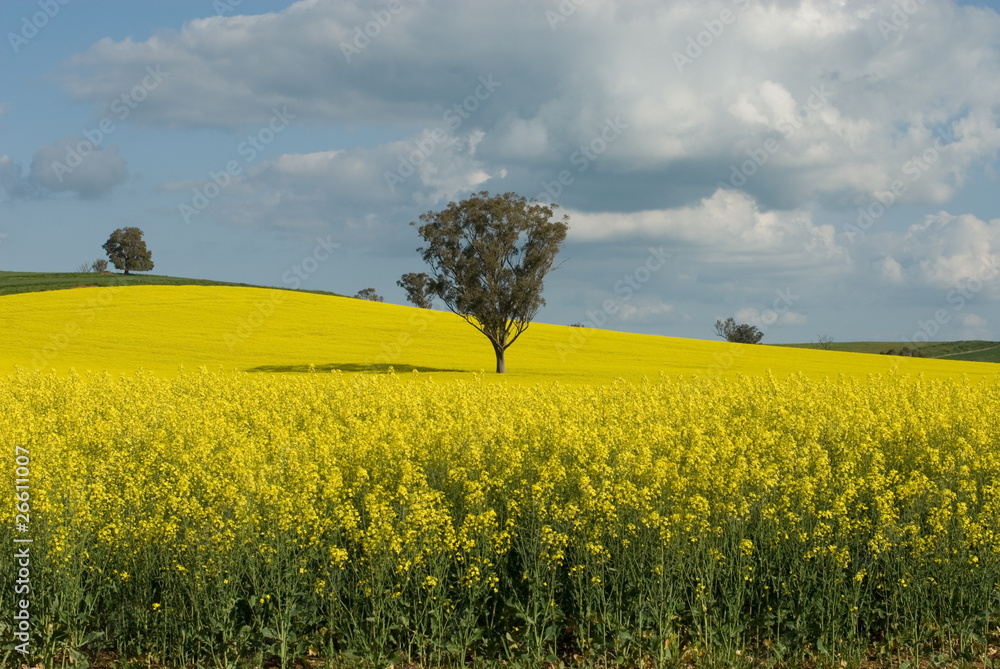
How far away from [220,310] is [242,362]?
2119 cm

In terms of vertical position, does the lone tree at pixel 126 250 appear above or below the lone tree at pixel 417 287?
above

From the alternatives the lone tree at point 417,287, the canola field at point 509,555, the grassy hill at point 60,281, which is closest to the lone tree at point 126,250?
the grassy hill at point 60,281

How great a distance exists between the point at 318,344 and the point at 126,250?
73.3 metres

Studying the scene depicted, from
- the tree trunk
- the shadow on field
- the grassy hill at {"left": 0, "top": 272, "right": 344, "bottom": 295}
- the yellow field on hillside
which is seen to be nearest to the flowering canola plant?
the yellow field on hillside

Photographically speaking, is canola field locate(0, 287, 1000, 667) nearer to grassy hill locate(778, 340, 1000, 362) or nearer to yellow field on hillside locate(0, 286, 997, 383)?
yellow field on hillside locate(0, 286, 997, 383)

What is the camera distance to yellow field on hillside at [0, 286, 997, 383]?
43863mm

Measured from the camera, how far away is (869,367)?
173 feet

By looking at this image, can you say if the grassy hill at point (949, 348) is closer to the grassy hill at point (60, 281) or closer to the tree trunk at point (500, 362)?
the tree trunk at point (500, 362)

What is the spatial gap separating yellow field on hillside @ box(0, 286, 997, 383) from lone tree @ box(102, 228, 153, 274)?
143 feet

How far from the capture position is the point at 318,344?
5288cm

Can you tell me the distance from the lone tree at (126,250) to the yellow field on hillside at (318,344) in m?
43.6

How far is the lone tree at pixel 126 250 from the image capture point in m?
113

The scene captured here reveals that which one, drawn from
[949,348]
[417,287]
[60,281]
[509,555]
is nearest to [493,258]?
[417,287]

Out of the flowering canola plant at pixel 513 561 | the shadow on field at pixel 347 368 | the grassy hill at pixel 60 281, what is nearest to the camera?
the flowering canola plant at pixel 513 561
